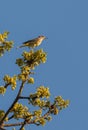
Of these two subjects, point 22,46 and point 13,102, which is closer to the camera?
point 13,102

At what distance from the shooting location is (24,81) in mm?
17750

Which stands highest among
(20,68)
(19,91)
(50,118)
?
(20,68)

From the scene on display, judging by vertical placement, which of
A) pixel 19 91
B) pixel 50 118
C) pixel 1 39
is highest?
pixel 1 39

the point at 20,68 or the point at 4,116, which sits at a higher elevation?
the point at 20,68

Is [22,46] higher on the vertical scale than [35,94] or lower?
higher

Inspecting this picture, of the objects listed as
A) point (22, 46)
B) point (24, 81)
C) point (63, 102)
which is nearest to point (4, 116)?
point (24, 81)

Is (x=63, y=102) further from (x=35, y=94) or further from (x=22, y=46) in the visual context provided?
(x=22, y=46)

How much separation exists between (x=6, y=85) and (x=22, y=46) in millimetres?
3648

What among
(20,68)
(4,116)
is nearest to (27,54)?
(20,68)

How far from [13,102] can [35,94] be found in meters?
1.14

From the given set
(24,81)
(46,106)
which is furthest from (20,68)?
(46,106)

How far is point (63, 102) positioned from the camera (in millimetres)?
18359

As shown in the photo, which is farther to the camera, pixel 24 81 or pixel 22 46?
pixel 22 46

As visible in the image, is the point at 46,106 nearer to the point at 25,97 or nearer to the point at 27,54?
the point at 25,97
